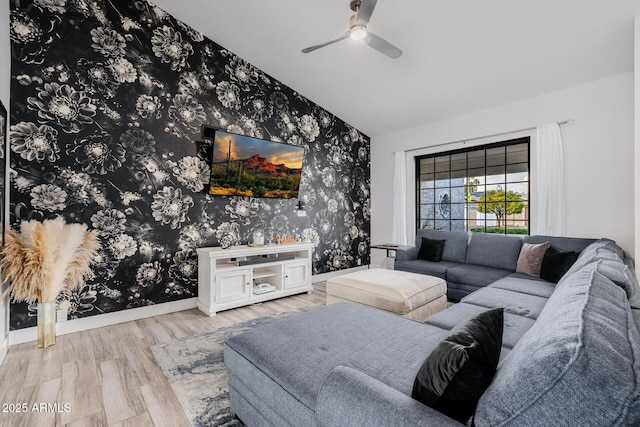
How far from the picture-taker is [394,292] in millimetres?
2658

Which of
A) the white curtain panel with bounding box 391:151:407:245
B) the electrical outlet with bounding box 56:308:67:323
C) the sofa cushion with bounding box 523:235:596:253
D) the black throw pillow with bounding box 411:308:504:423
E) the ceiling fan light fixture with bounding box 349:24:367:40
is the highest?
the ceiling fan light fixture with bounding box 349:24:367:40

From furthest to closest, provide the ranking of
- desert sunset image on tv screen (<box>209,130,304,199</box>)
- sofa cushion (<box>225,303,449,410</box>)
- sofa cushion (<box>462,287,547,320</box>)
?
desert sunset image on tv screen (<box>209,130,304,199</box>), sofa cushion (<box>462,287,547,320</box>), sofa cushion (<box>225,303,449,410</box>)

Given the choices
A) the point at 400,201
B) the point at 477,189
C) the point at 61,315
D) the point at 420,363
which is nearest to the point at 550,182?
the point at 477,189

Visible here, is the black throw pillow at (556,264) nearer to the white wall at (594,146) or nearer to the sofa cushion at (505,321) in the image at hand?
the white wall at (594,146)

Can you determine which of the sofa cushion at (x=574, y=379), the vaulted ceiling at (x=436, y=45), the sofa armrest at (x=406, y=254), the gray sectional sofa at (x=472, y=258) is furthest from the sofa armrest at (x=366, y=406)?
the sofa armrest at (x=406, y=254)

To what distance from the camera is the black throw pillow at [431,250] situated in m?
4.21

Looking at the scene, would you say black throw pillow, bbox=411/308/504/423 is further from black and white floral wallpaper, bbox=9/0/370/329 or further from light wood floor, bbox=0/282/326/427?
black and white floral wallpaper, bbox=9/0/370/329

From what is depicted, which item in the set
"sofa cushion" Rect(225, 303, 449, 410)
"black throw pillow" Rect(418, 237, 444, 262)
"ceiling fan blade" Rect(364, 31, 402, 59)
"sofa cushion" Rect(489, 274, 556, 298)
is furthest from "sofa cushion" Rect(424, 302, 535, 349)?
"ceiling fan blade" Rect(364, 31, 402, 59)

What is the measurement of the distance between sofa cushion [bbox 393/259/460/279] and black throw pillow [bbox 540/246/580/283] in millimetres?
983

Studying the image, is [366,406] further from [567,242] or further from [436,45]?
[567,242]

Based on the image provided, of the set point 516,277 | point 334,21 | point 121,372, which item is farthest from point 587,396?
point 334,21

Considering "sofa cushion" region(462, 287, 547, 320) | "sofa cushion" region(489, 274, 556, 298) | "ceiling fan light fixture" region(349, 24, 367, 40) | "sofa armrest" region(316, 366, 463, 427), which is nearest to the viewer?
"sofa armrest" region(316, 366, 463, 427)

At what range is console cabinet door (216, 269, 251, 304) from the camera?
3.35m

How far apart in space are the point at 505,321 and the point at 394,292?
36.2 inches
